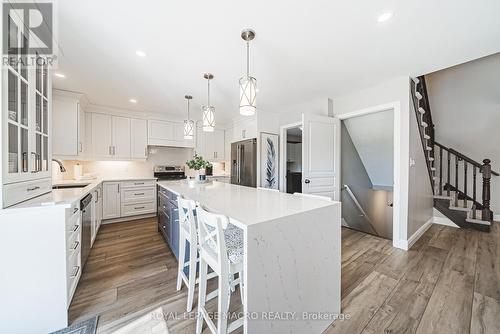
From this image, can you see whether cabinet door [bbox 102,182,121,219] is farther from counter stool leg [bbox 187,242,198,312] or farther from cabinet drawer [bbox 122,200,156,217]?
counter stool leg [bbox 187,242,198,312]

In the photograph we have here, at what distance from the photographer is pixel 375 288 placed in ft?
6.02

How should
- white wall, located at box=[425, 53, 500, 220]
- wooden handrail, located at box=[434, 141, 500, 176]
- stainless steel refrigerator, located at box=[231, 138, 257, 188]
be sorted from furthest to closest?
stainless steel refrigerator, located at box=[231, 138, 257, 188] → white wall, located at box=[425, 53, 500, 220] → wooden handrail, located at box=[434, 141, 500, 176]

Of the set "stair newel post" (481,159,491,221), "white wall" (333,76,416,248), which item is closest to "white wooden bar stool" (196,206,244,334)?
"white wall" (333,76,416,248)

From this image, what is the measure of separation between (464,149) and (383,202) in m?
1.97

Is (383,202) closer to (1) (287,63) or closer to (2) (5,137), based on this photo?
(1) (287,63)

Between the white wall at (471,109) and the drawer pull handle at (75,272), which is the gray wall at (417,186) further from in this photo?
the drawer pull handle at (75,272)

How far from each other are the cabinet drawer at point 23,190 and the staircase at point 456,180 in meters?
4.54

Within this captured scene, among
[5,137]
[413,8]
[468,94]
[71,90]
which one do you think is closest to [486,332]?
[413,8]

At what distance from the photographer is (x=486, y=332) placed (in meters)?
1.34

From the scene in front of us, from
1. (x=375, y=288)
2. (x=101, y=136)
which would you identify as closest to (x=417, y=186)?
(x=375, y=288)

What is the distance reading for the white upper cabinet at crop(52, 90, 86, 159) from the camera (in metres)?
3.20

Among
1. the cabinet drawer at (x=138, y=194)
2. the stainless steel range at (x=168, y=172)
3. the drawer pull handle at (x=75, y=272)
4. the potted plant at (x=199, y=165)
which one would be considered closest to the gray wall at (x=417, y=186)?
the potted plant at (x=199, y=165)

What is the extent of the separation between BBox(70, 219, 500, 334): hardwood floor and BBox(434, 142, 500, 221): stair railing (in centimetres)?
99

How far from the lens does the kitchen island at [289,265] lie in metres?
1.02
